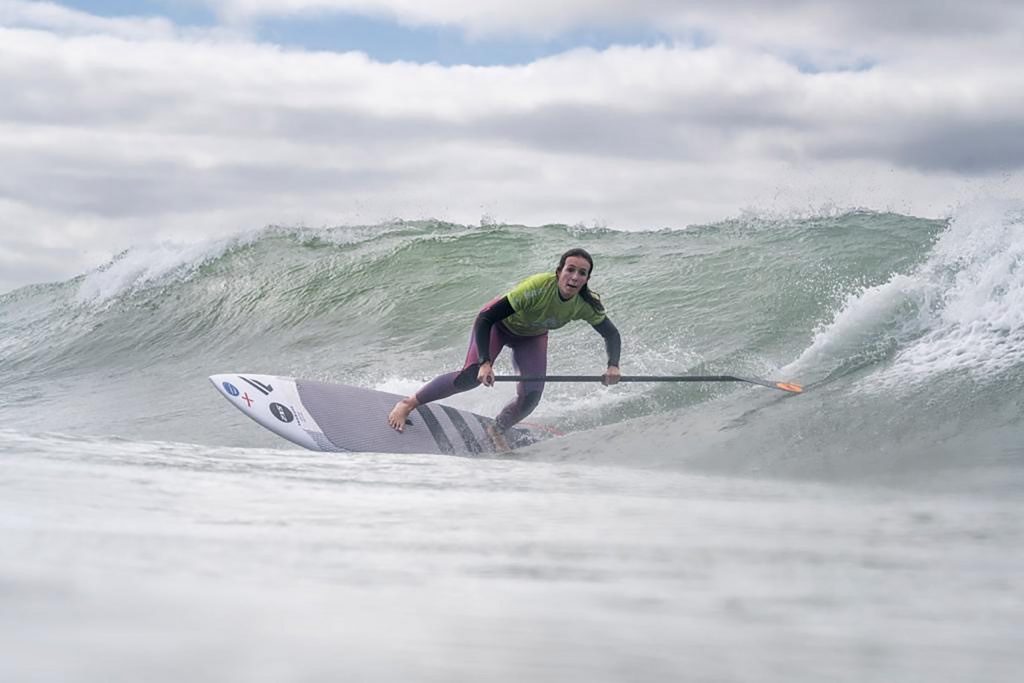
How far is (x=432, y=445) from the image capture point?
6621 millimetres

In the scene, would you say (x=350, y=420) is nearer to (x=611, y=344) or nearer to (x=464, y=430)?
(x=464, y=430)

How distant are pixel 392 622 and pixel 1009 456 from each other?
3805 millimetres

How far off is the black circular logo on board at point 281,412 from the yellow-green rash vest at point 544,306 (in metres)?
1.57

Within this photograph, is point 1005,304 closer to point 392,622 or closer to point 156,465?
point 156,465

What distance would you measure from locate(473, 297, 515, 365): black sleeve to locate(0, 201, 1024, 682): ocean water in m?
0.70

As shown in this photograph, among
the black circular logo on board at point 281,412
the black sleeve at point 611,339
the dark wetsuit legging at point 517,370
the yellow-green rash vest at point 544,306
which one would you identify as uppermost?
the yellow-green rash vest at point 544,306

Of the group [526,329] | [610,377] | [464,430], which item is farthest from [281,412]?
[610,377]

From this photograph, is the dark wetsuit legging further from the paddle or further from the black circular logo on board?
the black circular logo on board

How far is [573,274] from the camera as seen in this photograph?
618 centimetres

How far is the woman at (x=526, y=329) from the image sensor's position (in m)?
6.30

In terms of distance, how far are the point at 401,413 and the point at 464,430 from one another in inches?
18.0

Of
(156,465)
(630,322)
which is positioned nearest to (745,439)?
(156,465)

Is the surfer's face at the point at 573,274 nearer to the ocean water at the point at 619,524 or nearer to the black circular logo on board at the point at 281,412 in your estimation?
the ocean water at the point at 619,524

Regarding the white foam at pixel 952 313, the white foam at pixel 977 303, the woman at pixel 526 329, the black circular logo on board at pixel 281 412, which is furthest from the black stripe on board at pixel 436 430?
the white foam at pixel 977 303
